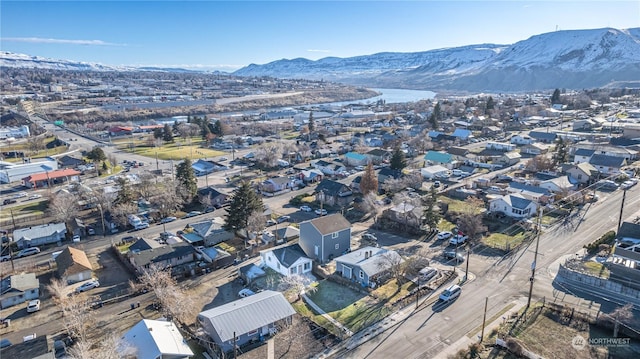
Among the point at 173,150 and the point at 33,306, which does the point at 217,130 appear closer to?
the point at 173,150

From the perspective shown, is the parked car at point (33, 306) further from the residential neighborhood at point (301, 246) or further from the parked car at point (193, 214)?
the parked car at point (193, 214)

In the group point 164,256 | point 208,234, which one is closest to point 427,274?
point 208,234

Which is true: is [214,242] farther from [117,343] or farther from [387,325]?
[387,325]

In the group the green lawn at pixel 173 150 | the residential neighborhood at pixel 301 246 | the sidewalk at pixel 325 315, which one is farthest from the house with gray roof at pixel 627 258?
the green lawn at pixel 173 150

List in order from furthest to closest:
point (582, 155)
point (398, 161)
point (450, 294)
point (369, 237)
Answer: point (582, 155) < point (398, 161) < point (369, 237) < point (450, 294)

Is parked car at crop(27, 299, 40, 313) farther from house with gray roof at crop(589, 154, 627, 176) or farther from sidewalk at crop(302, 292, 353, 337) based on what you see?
house with gray roof at crop(589, 154, 627, 176)
